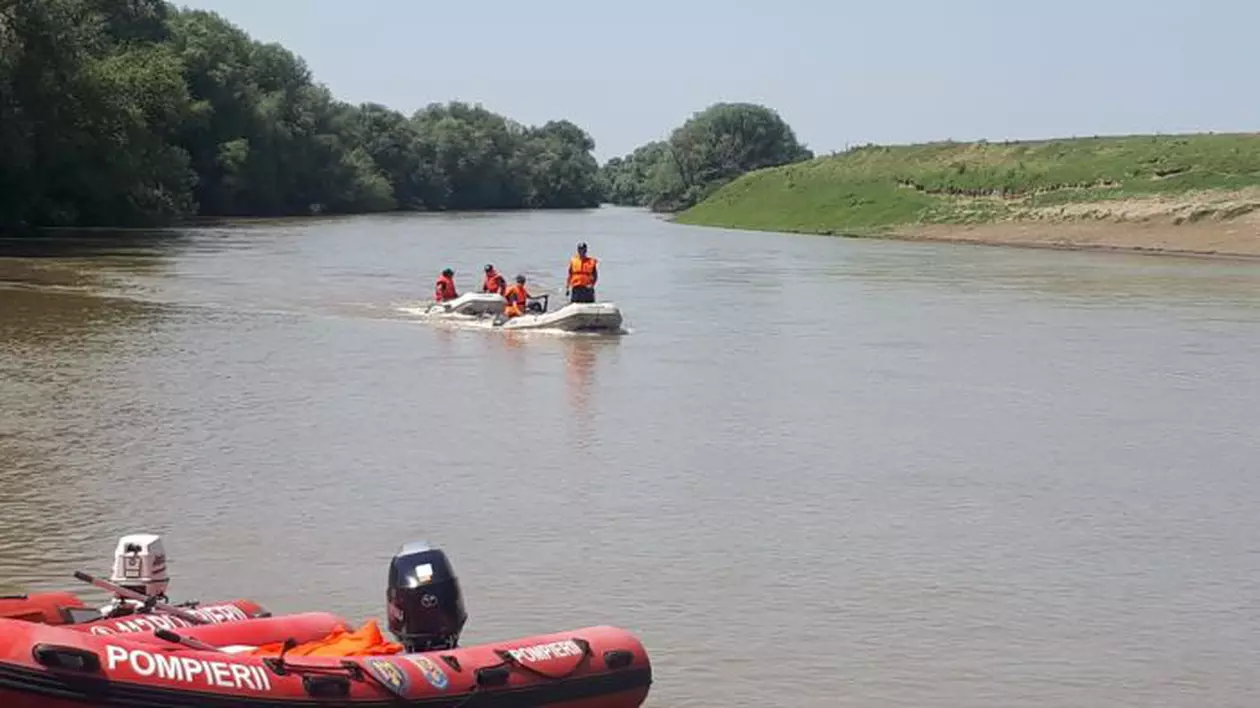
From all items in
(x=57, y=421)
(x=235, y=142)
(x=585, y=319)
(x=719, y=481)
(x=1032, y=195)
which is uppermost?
(x=235, y=142)

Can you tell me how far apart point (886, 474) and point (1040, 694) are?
20.1 ft

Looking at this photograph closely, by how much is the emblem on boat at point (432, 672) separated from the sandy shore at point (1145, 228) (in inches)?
2043

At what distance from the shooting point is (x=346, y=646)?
25.8 feet

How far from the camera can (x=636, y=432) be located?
17.9 meters

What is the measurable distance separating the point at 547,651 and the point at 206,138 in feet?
273

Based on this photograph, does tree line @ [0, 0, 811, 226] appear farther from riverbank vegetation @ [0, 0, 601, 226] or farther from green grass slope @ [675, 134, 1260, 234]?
green grass slope @ [675, 134, 1260, 234]

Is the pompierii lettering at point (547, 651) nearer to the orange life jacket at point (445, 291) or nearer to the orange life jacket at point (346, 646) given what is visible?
the orange life jacket at point (346, 646)

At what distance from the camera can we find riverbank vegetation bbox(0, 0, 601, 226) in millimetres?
51031

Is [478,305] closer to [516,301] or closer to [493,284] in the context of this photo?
[516,301]

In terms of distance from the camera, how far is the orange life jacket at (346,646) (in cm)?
778

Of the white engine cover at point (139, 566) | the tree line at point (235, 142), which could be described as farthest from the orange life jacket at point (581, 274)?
the tree line at point (235, 142)

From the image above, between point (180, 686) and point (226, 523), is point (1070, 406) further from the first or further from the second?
point (180, 686)

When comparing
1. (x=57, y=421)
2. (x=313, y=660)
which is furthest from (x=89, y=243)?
(x=313, y=660)

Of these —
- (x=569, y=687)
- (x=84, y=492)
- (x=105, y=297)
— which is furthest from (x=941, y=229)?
(x=569, y=687)
